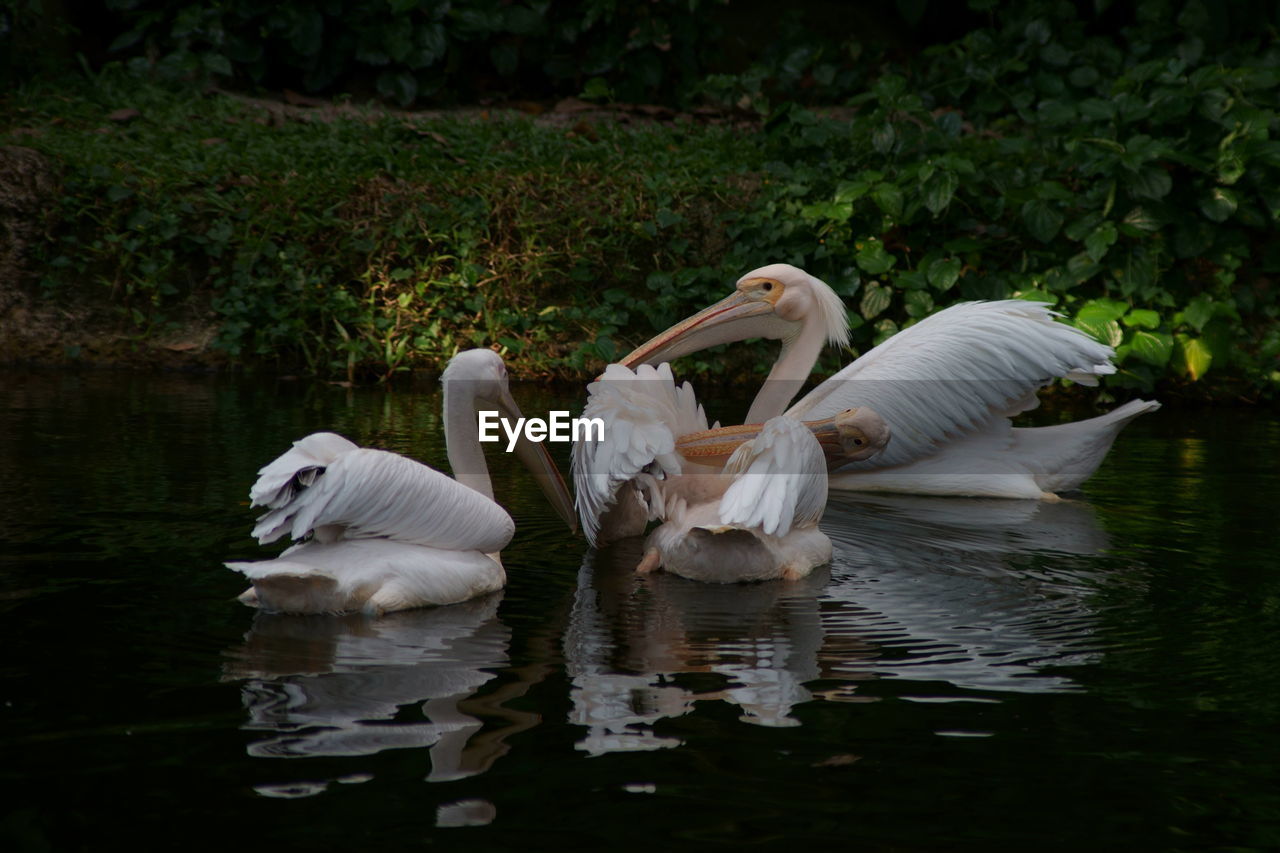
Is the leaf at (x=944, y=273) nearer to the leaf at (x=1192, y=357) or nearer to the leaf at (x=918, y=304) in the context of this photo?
the leaf at (x=918, y=304)

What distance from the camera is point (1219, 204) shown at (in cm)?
761

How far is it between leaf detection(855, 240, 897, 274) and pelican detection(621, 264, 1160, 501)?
2.15 metres

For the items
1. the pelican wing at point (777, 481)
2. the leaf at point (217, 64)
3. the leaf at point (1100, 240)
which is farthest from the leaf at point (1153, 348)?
the leaf at point (217, 64)

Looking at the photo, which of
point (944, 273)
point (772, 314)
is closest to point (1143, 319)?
point (944, 273)

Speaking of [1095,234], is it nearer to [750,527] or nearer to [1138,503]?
[1138,503]

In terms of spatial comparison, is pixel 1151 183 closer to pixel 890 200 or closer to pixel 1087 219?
pixel 1087 219

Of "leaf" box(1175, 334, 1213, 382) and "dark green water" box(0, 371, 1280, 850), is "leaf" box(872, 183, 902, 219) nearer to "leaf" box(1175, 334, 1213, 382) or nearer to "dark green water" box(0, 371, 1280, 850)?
"leaf" box(1175, 334, 1213, 382)

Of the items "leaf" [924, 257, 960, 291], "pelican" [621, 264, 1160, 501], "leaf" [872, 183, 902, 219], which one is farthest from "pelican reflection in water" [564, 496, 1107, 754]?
"leaf" [872, 183, 902, 219]

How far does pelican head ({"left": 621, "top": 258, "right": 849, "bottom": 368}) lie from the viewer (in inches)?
209

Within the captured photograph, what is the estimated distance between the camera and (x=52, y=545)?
397cm

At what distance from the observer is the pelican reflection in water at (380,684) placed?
100.0 inches

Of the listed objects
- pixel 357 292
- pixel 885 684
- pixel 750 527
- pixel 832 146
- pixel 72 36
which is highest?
pixel 72 36

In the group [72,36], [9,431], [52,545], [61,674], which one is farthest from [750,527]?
[72,36]

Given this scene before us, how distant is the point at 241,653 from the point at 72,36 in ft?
28.6
